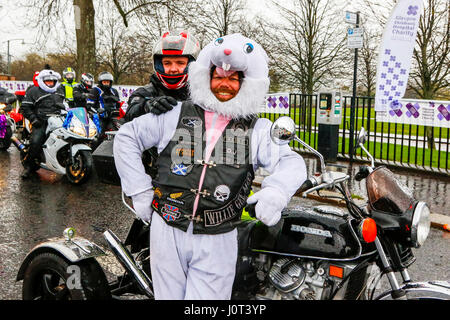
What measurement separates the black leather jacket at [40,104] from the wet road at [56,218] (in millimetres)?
1160

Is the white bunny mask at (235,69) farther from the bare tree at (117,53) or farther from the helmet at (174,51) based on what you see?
the bare tree at (117,53)

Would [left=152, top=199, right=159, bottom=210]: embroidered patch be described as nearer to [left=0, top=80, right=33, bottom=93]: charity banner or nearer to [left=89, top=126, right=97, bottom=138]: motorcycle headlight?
[left=89, top=126, right=97, bottom=138]: motorcycle headlight

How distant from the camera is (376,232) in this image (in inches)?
88.1

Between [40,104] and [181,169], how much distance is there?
6.69m

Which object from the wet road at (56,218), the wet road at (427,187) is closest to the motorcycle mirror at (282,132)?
the wet road at (56,218)

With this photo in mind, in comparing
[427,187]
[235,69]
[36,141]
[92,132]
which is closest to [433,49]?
[427,187]

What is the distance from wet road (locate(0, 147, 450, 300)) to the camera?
13.9 ft

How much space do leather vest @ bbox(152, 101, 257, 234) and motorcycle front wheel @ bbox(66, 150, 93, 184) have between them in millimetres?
5395

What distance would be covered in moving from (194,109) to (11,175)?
714 centimetres

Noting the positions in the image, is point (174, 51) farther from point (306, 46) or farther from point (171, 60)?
point (306, 46)

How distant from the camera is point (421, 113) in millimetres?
8781

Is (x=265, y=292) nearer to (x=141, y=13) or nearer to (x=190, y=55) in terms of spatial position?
(x=190, y=55)
